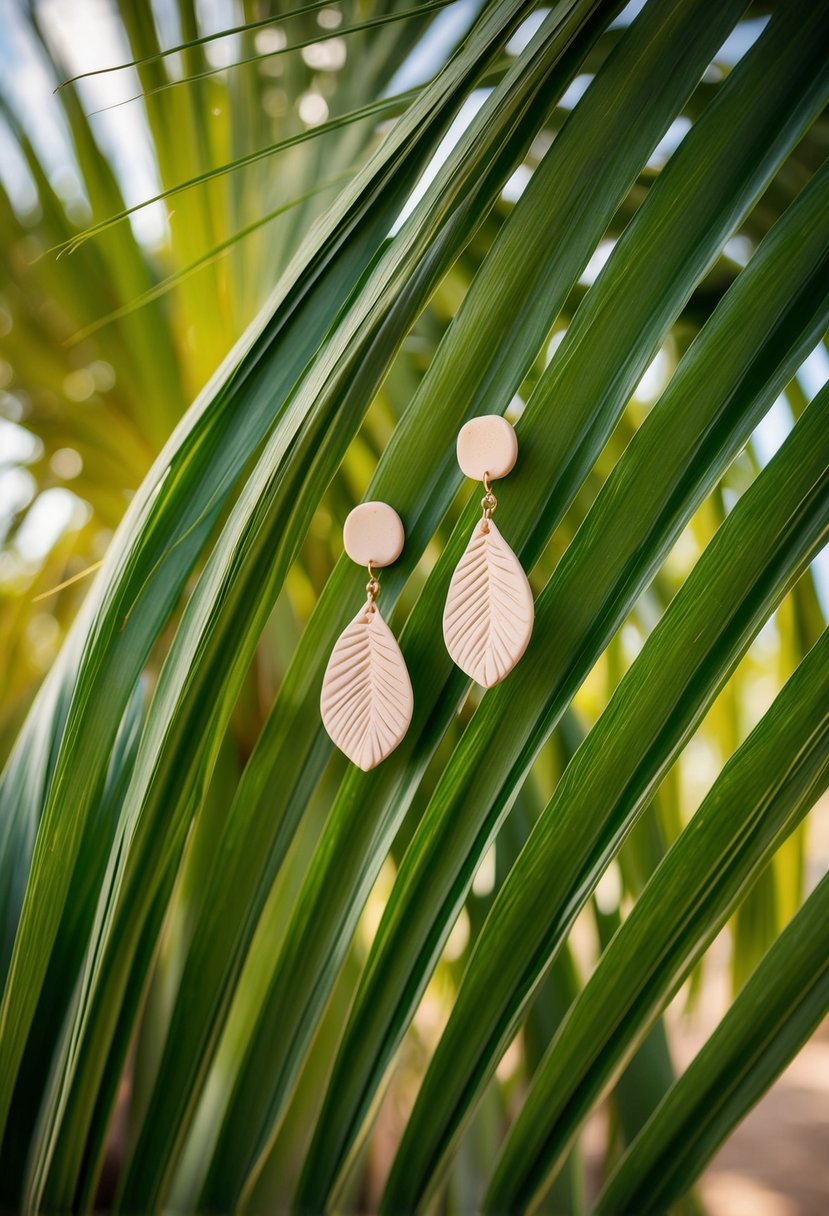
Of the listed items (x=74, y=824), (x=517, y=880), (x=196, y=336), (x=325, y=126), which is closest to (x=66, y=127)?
(x=196, y=336)

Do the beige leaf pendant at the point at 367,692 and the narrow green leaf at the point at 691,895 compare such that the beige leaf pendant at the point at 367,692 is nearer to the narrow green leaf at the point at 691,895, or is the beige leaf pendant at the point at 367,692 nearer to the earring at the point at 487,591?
the earring at the point at 487,591

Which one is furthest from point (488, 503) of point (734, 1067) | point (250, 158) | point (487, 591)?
point (734, 1067)

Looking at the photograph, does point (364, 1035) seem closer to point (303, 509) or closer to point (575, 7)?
point (303, 509)

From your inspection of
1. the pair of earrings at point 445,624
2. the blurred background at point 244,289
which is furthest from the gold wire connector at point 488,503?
the blurred background at point 244,289

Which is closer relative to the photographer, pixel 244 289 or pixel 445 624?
pixel 445 624

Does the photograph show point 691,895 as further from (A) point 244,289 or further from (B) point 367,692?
(A) point 244,289

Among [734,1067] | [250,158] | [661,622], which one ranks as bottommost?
[734,1067]
